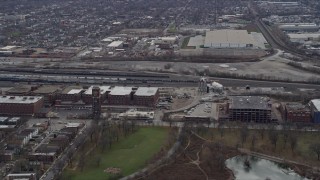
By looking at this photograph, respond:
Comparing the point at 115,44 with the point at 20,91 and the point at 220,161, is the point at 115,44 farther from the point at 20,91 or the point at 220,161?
the point at 220,161

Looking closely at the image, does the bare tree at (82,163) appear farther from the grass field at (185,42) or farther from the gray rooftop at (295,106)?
the grass field at (185,42)

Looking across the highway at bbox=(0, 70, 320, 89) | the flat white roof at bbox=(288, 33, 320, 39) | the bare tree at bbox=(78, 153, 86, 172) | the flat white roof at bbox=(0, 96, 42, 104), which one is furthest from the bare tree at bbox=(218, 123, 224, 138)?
the flat white roof at bbox=(288, 33, 320, 39)

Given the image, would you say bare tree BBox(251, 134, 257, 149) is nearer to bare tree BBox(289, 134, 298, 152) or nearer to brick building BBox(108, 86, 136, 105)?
bare tree BBox(289, 134, 298, 152)

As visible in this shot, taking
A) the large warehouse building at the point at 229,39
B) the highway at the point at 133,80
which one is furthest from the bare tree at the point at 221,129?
the large warehouse building at the point at 229,39

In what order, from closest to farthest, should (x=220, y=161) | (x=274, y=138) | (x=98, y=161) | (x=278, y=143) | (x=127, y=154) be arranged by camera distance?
(x=98, y=161), (x=220, y=161), (x=127, y=154), (x=274, y=138), (x=278, y=143)

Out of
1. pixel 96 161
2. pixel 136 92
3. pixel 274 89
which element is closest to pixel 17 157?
pixel 96 161

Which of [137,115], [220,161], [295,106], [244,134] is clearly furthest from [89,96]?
[295,106]
